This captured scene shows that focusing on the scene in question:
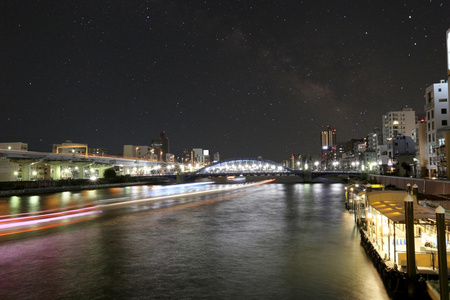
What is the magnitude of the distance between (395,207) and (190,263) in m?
11.6

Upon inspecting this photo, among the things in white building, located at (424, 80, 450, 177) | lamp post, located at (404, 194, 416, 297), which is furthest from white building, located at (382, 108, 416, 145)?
lamp post, located at (404, 194, 416, 297)

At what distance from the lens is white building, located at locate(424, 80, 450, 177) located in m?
61.9

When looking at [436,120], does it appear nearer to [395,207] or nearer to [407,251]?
[395,207]

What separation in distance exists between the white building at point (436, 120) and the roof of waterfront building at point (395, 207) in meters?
47.3

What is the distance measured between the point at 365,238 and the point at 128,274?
49.1ft

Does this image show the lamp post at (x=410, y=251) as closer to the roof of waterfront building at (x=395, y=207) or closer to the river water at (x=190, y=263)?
the roof of waterfront building at (x=395, y=207)

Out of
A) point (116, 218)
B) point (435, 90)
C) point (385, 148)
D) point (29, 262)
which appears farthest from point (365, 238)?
point (385, 148)

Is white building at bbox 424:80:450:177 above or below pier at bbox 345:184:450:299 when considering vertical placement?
above

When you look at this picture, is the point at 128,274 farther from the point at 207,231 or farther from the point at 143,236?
the point at 207,231

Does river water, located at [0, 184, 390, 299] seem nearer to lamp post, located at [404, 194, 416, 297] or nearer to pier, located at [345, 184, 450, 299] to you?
pier, located at [345, 184, 450, 299]

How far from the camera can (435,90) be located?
63.8 meters

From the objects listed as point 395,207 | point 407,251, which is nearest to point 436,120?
point 395,207

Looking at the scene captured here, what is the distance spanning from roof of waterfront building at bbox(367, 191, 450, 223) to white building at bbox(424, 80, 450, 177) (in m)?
47.3

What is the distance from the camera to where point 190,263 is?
1948 centimetres
